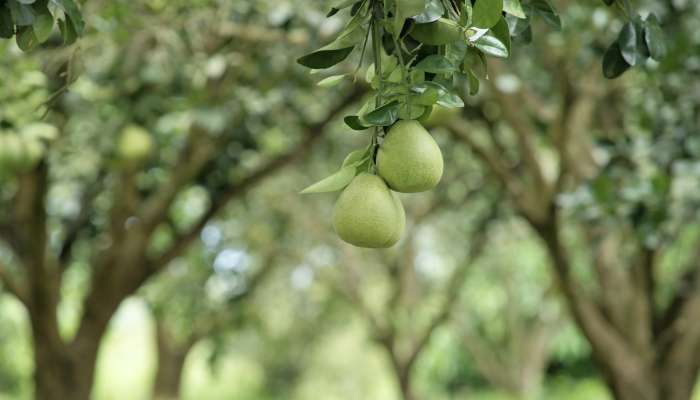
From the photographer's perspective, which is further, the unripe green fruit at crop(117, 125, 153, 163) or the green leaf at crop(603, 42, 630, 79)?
the unripe green fruit at crop(117, 125, 153, 163)

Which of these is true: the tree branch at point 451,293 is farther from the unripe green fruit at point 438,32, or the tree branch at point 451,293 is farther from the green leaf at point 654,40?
the unripe green fruit at point 438,32

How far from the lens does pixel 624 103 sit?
475 cm

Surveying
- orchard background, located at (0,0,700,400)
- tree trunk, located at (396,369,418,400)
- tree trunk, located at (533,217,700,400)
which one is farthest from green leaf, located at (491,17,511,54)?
tree trunk, located at (396,369,418,400)

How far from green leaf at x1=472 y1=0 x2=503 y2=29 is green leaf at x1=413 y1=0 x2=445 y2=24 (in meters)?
0.04

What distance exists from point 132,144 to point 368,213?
2.84m

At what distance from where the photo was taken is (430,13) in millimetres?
1146

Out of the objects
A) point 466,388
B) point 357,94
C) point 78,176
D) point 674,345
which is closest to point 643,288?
point 674,345

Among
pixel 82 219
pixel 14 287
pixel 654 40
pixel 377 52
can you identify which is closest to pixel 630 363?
pixel 654 40

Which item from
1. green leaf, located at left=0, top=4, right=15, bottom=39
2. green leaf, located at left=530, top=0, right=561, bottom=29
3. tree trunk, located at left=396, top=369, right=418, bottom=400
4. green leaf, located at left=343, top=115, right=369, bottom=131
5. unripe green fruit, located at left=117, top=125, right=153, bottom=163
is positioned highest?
green leaf, located at left=0, top=4, right=15, bottom=39

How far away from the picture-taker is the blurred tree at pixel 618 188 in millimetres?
3066

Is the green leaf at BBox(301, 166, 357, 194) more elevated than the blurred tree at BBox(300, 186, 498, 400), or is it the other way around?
the green leaf at BBox(301, 166, 357, 194)

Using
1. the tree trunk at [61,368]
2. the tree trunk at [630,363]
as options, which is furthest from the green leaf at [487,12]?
the tree trunk at [61,368]

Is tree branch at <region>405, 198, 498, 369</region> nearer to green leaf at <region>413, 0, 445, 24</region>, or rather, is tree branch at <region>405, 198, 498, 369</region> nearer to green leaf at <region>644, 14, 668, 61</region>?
green leaf at <region>644, 14, 668, 61</region>

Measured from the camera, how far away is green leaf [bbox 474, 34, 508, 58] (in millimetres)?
1224
